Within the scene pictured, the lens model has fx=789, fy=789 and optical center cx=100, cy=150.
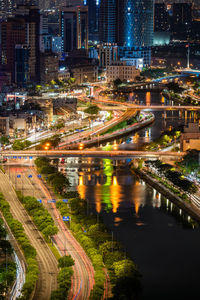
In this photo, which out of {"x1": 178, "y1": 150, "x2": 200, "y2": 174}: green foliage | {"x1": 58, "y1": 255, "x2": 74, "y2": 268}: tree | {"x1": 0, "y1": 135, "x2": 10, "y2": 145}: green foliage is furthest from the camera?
{"x1": 0, "y1": 135, "x2": 10, "y2": 145}: green foliage

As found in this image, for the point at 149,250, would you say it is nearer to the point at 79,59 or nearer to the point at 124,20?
the point at 79,59

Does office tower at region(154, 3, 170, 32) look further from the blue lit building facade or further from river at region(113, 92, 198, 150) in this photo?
river at region(113, 92, 198, 150)

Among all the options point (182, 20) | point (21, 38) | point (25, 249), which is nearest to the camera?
point (25, 249)

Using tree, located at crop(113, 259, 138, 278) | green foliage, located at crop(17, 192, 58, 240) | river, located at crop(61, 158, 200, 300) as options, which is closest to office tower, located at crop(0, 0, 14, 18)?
river, located at crop(61, 158, 200, 300)

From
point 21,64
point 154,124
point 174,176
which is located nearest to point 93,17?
point 21,64

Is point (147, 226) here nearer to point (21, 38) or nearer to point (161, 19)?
point (21, 38)
